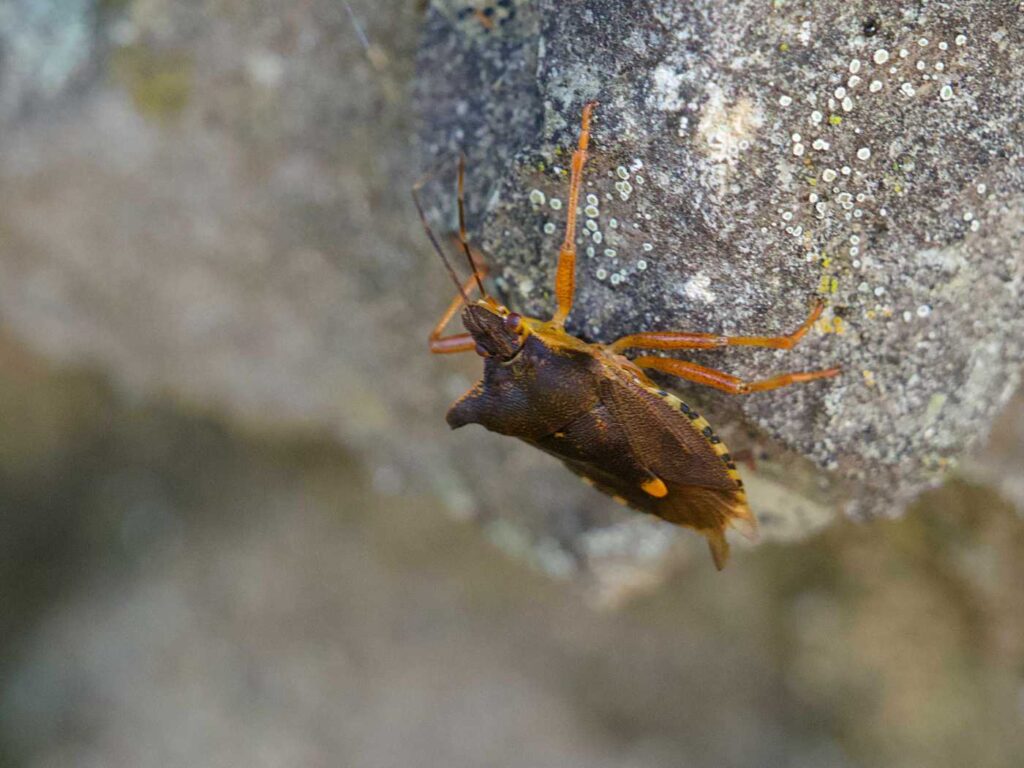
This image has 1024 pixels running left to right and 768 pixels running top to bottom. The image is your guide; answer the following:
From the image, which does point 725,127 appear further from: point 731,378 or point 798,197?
point 731,378

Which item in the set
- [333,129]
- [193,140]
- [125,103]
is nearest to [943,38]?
[333,129]

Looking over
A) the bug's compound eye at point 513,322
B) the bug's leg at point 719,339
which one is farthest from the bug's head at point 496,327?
the bug's leg at point 719,339

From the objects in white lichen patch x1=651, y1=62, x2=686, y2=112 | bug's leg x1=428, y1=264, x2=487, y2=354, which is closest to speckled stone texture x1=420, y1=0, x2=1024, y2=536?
white lichen patch x1=651, y1=62, x2=686, y2=112

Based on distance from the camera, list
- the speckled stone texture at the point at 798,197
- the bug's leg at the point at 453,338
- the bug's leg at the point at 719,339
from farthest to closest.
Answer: the bug's leg at the point at 453,338, the bug's leg at the point at 719,339, the speckled stone texture at the point at 798,197

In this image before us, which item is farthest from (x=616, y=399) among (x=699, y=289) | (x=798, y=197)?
(x=798, y=197)

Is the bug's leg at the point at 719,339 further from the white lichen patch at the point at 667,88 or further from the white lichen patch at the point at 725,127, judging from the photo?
the white lichen patch at the point at 667,88

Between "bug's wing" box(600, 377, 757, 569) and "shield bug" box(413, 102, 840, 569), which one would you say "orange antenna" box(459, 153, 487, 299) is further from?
"bug's wing" box(600, 377, 757, 569)
